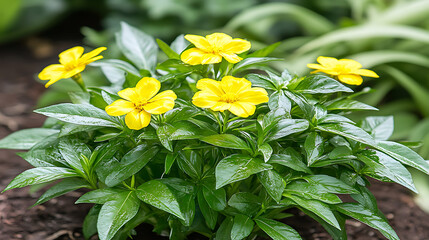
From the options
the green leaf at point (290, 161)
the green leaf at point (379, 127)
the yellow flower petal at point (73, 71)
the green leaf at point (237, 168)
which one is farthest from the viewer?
the green leaf at point (379, 127)

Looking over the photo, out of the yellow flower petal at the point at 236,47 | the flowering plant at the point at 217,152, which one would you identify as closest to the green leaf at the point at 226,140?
the flowering plant at the point at 217,152

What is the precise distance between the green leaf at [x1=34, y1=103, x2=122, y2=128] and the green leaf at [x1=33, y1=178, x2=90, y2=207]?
7.4 inches

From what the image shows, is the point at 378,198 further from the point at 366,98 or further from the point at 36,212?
the point at 36,212

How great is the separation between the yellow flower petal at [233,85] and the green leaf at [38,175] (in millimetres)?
434

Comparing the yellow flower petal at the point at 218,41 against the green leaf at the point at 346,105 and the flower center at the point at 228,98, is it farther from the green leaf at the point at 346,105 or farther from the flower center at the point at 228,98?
the green leaf at the point at 346,105

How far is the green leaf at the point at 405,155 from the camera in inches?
42.3

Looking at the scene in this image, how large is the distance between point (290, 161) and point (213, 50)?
33cm

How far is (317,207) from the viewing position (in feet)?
3.38

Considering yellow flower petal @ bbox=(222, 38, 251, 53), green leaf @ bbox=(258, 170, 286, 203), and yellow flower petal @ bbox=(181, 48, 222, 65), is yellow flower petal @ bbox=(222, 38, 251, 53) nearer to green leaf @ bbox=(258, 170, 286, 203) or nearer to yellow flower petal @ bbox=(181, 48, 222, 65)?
yellow flower petal @ bbox=(181, 48, 222, 65)

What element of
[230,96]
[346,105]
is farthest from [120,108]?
[346,105]

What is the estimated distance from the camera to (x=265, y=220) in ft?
3.67

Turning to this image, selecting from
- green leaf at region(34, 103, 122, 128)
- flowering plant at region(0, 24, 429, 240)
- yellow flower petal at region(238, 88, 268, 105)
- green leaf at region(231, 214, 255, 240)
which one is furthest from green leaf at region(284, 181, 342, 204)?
green leaf at region(34, 103, 122, 128)

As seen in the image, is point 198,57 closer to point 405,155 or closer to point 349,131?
point 349,131

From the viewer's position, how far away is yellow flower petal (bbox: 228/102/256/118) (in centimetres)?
98
